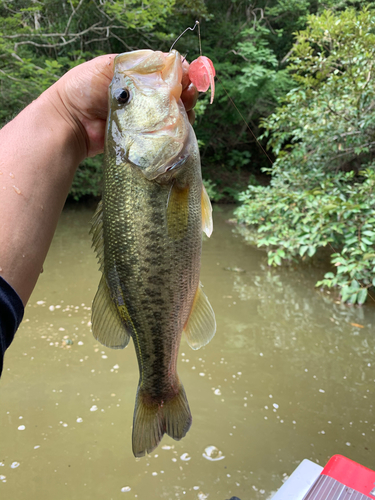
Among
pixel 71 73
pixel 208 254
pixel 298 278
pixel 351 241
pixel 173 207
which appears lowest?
pixel 208 254

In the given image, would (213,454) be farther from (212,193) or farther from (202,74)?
(212,193)

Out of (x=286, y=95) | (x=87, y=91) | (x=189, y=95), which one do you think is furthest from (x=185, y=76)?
(x=286, y=95)

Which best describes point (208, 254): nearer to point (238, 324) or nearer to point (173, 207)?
point (238, 324)

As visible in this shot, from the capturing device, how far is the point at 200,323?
144 centimetres

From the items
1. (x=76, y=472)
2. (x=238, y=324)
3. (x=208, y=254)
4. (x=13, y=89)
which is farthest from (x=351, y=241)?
(x=13, y=89)

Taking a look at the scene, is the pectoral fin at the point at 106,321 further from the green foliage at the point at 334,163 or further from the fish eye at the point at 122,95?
the green foliage at the point at 334,163

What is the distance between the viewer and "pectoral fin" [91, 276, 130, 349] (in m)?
1.32

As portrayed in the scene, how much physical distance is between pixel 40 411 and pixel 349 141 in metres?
5.34

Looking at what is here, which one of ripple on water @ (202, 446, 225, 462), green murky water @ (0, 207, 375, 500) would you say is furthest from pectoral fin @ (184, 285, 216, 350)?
ripple on water @ (202, 446, 225, 462)

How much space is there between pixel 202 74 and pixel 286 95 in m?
5.56

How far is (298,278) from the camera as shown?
6.29 metres

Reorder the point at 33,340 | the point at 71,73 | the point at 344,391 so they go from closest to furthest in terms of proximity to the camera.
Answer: the point at 71,73 → the point at 344,391 → the point at 33,340

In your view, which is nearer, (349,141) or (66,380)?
(66,380)

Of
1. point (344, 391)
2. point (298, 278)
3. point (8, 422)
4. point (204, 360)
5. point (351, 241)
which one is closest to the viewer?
point (8, 422)
